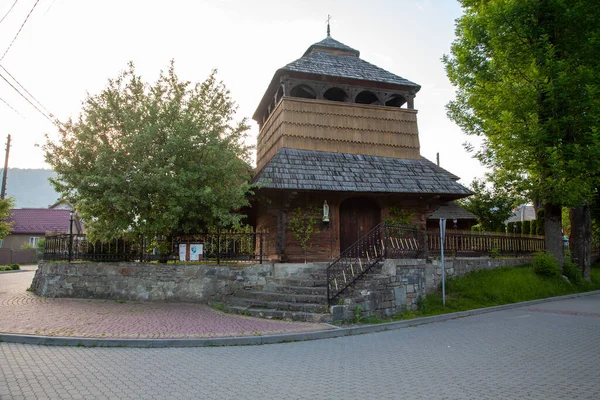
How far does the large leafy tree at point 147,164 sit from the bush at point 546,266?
11.6 meters

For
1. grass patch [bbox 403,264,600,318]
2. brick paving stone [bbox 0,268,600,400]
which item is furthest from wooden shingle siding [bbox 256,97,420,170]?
brick paving stone [bbox 0,268,600,400]

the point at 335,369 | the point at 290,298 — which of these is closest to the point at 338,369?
the point at 335,369

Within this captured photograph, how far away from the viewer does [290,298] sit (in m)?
11.2

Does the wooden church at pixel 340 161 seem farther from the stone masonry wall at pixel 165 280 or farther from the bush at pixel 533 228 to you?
the bush at pixel 533 228

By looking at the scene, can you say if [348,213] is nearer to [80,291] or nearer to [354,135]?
→ [354,135]

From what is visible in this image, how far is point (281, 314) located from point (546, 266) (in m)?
11.5

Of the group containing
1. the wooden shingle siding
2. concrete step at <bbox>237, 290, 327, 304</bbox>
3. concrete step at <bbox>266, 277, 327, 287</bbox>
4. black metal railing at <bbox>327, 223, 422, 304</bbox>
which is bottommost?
concrete step at <bbox>237, 290, 327, 304</bbox>

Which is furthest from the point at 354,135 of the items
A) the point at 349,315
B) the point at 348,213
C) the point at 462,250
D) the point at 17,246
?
the point at 17,246

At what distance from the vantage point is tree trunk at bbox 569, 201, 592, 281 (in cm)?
1877

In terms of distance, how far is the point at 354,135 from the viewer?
17.8 meters

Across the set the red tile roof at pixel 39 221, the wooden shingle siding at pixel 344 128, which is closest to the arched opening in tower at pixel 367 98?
the wooden shingle siding at pixel 344 128

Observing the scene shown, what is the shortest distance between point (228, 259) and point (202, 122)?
464cm

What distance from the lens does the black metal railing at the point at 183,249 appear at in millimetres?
13766

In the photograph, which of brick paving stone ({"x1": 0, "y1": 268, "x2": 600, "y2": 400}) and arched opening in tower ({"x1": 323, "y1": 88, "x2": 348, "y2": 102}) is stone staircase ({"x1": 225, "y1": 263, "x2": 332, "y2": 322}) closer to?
brick paving stone ({"x1": 0, "y1": 268, "x2": 600, "y2": 400})
